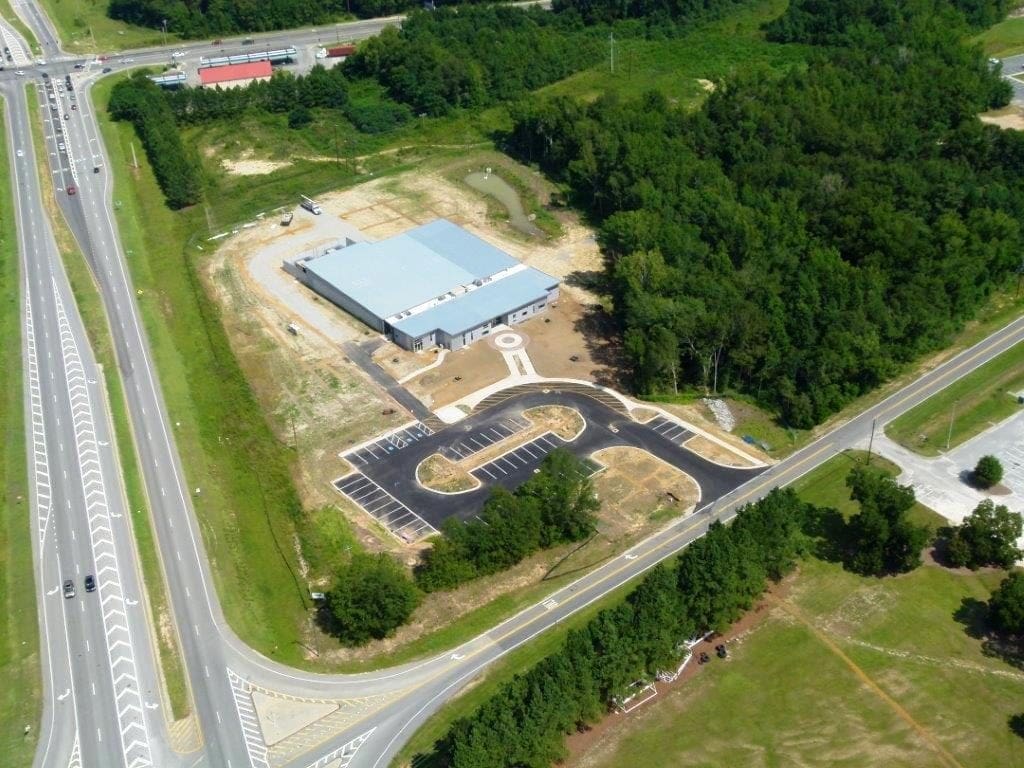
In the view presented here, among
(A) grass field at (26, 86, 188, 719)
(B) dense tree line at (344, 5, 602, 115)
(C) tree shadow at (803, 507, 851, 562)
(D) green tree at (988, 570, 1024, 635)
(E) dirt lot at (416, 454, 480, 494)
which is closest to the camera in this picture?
(A) grass field at (26, 86, 188, 719)

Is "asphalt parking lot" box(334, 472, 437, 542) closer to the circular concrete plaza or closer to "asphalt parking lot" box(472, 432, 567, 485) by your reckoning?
"asphalt parking lot" box(472, 432, 567, 485)

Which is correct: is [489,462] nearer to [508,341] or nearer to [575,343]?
[508,341]

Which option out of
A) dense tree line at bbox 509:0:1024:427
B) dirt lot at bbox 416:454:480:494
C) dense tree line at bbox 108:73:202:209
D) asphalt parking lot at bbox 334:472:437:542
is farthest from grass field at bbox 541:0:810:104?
asphalt parking lot at bbox 334:472:437:542

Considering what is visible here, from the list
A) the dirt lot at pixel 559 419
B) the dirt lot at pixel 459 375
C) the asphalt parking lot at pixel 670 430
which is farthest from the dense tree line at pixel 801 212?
the dirt lot at pixel 459 375

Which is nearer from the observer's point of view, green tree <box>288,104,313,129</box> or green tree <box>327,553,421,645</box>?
green tree <box>327,553,421,645</box>

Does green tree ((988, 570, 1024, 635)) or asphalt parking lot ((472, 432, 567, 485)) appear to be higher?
asphalt parking lot ((472, 432, 567, 485))

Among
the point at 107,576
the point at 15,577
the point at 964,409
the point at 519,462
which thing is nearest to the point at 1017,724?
the point at 964,409
